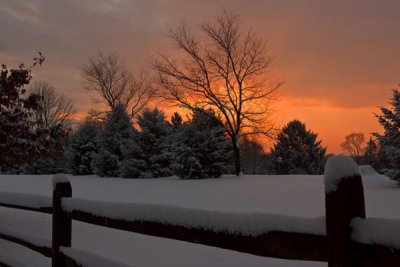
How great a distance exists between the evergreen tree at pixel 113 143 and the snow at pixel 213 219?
91.4 ft

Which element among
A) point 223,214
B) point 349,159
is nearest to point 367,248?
point 349,159

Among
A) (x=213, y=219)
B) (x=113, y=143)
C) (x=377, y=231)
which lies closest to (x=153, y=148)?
(x=113, y=143)

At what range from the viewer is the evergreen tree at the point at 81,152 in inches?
1454

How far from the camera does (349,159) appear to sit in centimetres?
175

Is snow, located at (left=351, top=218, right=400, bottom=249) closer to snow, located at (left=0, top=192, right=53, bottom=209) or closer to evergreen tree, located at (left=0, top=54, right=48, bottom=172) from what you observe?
snow, located at (left=0, top=192, right=53, bottom=209)

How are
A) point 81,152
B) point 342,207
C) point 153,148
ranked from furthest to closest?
1. point 81,152
2. point 153,148
3. point 342,207

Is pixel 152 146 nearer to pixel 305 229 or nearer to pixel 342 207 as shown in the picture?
pixel 305 229

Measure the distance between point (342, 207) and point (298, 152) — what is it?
4804 centimetres

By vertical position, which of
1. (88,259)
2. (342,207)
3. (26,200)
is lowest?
(88,259)

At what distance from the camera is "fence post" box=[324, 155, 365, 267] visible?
1660mm

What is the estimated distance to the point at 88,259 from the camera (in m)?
3.21

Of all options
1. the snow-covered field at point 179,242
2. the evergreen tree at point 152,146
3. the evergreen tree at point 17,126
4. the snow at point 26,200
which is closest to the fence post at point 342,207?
the snow-covered field at point 179,242

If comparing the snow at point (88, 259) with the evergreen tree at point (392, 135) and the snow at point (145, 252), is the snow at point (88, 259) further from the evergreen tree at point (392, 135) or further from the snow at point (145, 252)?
the evergreen tree at point (392, 135)

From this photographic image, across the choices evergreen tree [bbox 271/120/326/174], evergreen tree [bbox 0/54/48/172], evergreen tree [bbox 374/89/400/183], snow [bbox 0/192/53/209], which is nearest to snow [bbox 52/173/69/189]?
snow [bbox 0/192/53/209]
